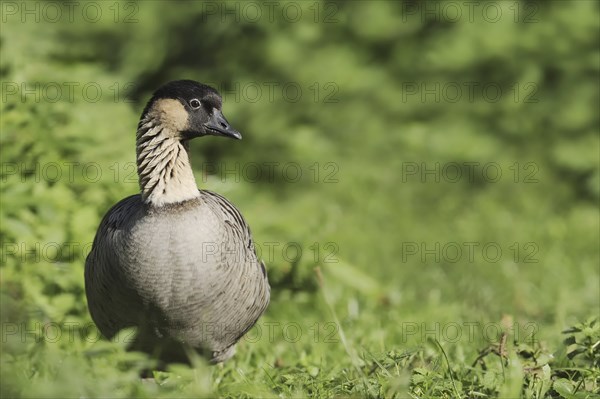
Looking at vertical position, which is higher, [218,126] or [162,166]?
[218,126]

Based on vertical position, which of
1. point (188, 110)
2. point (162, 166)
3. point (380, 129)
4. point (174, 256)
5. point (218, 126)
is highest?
point (188, 110)

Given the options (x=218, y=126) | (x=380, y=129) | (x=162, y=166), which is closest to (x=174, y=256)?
(x=162, y=166)

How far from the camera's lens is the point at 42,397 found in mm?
3320

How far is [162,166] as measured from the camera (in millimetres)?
4812

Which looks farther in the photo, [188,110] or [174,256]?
[188,110]

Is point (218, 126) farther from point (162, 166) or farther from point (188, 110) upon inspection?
point (162, 166)

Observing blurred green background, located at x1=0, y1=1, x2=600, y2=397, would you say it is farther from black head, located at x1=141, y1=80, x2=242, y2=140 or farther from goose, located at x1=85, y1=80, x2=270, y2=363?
black head, located at x1=141, y1=80, x2=242, y2=140

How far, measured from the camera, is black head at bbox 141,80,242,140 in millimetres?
4871

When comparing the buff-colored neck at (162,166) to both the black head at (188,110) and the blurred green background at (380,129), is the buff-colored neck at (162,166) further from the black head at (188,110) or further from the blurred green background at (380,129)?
the blurred green background at (380,129)

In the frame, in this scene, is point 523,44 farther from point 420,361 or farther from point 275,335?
point 420,361

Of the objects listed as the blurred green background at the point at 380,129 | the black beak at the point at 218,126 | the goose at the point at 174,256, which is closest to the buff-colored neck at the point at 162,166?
the goose at the point at 174,256

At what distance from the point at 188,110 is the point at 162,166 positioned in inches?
13.3

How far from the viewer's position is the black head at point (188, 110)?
4871 mm

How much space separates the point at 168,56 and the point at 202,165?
1325 millimetres
